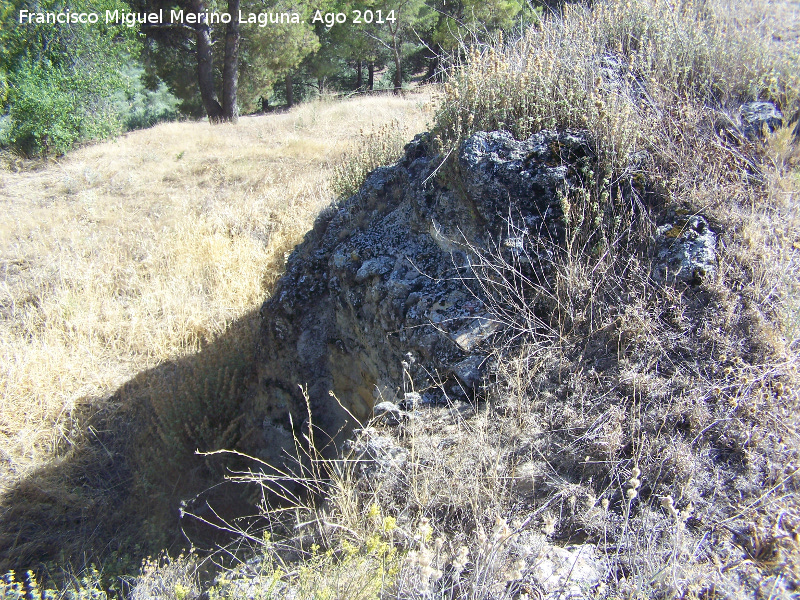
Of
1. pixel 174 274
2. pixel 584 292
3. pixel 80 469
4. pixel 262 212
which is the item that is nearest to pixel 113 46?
pixel 262 212

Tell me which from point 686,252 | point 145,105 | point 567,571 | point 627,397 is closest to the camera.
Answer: point 567,571

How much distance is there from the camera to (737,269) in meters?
2.29

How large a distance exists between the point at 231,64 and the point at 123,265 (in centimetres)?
1211

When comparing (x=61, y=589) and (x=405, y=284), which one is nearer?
(x=405, y=284)

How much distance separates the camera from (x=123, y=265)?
612 cm

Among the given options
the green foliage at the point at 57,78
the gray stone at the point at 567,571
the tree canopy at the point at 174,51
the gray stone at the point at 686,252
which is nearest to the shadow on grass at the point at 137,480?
the gray stone at the point at 567,571

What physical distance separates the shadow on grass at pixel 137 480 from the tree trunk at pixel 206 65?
13915mm

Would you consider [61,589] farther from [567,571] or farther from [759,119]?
[759,119]

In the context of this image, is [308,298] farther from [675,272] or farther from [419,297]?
[675,272]

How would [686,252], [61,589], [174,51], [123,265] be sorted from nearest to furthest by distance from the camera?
[686,252]
[61,589]
[123,265]
[174,51]

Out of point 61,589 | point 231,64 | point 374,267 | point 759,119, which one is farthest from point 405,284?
point 231,64

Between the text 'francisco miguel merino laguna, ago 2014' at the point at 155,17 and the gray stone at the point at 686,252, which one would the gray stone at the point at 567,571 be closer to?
the gray stone at the point at 686,252

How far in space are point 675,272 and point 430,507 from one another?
1564 millimetres

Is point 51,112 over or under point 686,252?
over
